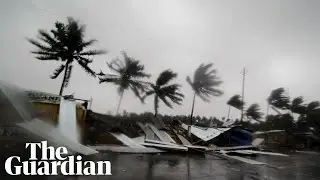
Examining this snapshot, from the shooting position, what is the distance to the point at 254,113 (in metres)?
42.2

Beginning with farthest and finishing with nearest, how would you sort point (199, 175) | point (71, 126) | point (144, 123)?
point (144, 123)
point (71, 126)
point (199, 175)

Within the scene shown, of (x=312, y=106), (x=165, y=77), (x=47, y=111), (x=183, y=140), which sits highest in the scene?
(x=165, y=77)

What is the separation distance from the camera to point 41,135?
28.2ft

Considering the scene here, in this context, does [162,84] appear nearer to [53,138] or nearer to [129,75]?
[129,75]

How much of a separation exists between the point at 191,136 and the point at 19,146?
11.8 metres

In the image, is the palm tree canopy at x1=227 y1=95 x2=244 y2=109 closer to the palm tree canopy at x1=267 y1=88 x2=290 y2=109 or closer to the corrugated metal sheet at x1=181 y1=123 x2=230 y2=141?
the palm tree canopy at x1=267 y1=88 x2=290 y2=109

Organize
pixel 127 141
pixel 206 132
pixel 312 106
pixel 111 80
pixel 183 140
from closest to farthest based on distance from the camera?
pixel 127 141 → pixel 183 140 → pixel 206 132 → pixel 111 80 → pixel 312 106

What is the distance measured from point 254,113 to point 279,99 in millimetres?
4543

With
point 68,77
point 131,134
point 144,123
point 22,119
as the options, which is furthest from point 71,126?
point 68,77

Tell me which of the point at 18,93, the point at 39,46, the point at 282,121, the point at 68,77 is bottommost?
the point at 282,121

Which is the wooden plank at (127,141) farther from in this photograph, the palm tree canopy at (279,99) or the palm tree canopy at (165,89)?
the palm tree canopy at (279,99)

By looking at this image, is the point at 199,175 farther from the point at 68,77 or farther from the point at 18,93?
the point at 68,77

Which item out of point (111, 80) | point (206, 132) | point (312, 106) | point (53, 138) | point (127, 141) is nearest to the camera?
point (53, 138)

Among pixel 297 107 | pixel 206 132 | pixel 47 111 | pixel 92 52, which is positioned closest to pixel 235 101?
pixel 297 107
